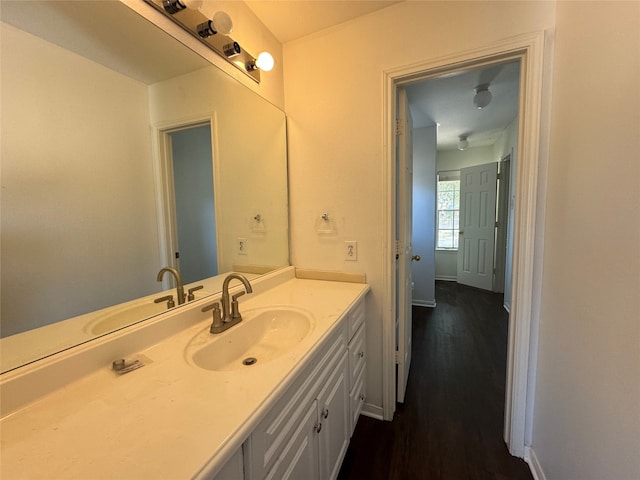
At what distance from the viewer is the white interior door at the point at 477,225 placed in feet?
13.4

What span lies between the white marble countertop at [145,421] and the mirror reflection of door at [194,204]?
0.41 m

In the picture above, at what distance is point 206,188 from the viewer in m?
1.28

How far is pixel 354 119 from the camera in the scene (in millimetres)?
1555

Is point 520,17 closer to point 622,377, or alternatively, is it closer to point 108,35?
point 622,377

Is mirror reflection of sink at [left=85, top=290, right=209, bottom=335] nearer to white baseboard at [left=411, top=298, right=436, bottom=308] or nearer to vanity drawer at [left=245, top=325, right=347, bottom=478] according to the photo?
vanity drawer at [left=245, top=325, right=347, bottom=478]

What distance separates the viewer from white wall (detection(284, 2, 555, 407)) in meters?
1.36

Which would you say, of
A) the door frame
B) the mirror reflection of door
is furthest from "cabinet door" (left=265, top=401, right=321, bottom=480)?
the door frame

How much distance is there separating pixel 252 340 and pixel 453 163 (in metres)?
4.87

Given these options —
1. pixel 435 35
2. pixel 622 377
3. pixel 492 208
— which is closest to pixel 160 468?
pixel 622 377

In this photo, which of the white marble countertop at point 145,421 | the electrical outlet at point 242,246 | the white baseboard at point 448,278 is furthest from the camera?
the white baseboard at point 448,278

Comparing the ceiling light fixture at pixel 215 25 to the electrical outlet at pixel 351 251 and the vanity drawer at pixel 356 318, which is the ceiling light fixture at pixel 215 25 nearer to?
the electrical outlet at pixel 351 251

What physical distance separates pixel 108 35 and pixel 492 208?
4579mm

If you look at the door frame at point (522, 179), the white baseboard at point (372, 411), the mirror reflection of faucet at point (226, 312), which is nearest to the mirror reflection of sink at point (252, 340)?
the mirror reflection of faucet at point (226, 312)

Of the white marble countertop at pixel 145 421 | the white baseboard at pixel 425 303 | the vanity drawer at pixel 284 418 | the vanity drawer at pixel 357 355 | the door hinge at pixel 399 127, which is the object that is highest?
the door hinge at pixel 399 127
